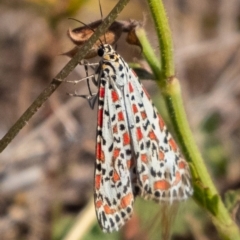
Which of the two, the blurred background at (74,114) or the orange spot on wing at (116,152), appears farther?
the blurred background at (74,114)

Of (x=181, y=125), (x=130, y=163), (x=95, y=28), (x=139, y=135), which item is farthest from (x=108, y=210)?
(x=95, y=28)

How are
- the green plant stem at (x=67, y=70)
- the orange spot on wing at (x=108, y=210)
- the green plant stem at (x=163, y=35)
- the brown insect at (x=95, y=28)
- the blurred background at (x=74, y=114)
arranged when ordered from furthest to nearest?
the blurred background at (x=74, y=114) < the orange spot on wing at (x=108, y=210) < the brown insect at (x=95, y=28) < the green plant stem at (x=163, y=35) < the green plant stem at (x=67, y=70)

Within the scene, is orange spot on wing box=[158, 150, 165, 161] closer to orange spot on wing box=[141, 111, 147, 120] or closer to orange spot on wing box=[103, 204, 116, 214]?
orange spot on wing box=[141, 111, 147, 120]

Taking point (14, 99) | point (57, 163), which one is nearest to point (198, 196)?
point (57, 163)

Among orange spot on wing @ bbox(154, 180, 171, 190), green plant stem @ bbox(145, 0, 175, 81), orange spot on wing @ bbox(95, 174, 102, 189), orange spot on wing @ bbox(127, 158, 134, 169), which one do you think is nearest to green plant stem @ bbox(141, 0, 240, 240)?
green plant stem @ bbox(145, 0, 175, 81)

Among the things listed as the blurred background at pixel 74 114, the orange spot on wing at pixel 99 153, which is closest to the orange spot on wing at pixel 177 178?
the orange spot on wing at pixel 99 153

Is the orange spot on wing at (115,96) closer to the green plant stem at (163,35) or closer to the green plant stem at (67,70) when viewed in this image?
the green plant stem at (163,35)

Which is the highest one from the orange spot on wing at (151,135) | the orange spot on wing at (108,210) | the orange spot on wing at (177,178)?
the orange spot on wing at (151,135)
